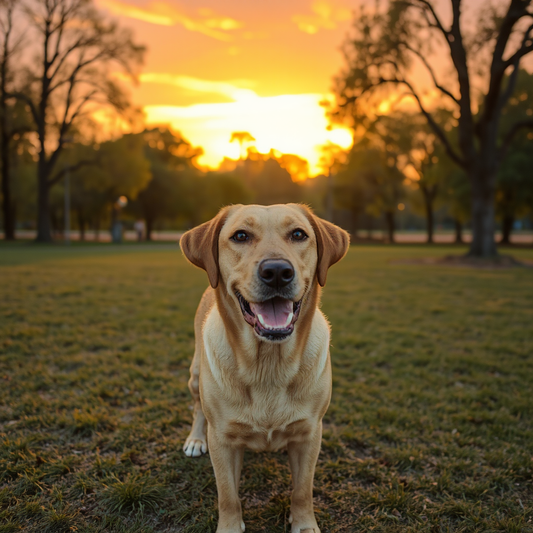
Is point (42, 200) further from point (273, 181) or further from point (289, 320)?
point (273, 181)

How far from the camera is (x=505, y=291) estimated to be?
1016 cm

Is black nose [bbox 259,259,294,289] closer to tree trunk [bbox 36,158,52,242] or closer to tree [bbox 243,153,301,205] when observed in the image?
tree trunk [bbox 36,158,52,242]

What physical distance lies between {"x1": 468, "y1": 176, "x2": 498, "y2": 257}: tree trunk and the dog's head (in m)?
16.8

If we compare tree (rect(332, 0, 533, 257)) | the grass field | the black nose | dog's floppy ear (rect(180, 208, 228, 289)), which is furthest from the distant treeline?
the black nose

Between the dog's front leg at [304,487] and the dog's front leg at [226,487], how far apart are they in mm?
341

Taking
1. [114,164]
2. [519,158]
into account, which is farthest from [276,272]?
[519,158]

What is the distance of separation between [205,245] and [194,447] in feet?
5.38

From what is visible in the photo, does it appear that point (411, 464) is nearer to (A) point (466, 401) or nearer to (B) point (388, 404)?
(B) point (388, 404)

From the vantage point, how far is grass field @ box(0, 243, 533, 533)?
2531 mm

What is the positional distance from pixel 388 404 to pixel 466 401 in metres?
0.83

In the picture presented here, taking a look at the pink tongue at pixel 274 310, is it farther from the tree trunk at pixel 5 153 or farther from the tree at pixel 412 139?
the tree at pixel 412 139

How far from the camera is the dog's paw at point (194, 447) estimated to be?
311 centimetres

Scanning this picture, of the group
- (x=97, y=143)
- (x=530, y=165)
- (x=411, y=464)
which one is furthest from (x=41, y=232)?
(x=530, y=165)

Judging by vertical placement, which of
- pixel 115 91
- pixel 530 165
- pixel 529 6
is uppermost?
pixel 115 91
